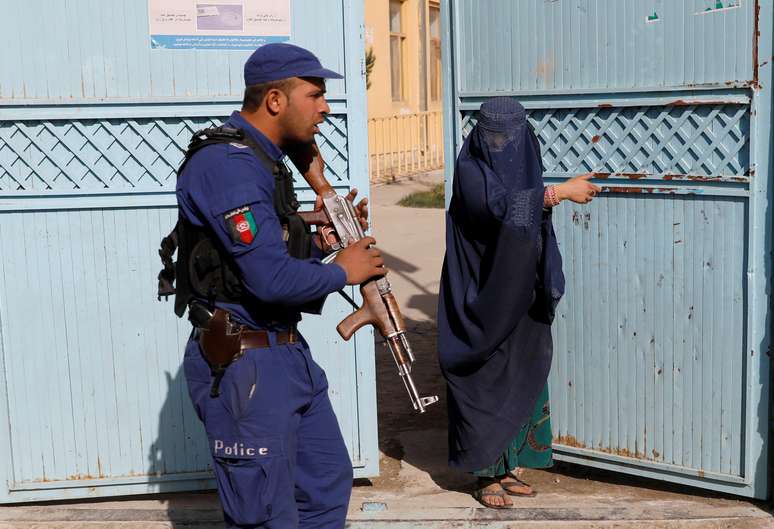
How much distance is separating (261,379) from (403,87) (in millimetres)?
17893

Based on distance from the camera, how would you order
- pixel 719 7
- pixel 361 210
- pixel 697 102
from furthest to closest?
pixel 697 102, pixel 719 7, pixel 361 210

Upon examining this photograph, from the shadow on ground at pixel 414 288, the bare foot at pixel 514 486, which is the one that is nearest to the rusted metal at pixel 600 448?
the bare foot at pixel 514 486

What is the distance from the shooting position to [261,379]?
3.22 metres

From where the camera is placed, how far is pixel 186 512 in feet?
15.5

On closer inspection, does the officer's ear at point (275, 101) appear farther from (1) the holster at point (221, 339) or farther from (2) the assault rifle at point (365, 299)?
(1) the holster at point (221, 339)

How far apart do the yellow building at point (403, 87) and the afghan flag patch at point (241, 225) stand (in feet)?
47.6

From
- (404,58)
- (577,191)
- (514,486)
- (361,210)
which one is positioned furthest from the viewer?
(404,58)

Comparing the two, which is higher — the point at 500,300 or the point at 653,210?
the point at 653,210

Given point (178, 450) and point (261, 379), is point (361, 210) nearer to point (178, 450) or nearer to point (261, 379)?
point (261, 379)

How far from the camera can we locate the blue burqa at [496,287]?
14.2ft

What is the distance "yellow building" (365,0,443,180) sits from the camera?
18438 mm

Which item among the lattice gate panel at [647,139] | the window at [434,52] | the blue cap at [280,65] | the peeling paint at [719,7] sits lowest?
the lattice gate panel at [647,139]

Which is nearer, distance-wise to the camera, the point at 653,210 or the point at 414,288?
the point at 653,210

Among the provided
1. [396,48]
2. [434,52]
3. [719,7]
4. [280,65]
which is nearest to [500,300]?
[719,7]
